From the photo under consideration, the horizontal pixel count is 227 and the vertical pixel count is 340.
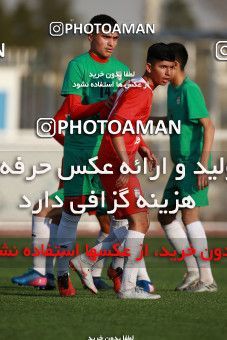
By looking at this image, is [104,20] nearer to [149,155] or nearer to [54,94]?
[149,155]

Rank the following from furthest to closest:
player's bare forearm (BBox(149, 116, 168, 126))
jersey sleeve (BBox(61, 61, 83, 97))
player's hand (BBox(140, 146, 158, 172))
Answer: player's bare forearm (BBox(149, 116, 168, 126))
jersey sleeve (BBox(61, 61, 83, 97))
player's hand (BBox(140, 146, 158, 172))

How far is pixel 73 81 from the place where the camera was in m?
10.8

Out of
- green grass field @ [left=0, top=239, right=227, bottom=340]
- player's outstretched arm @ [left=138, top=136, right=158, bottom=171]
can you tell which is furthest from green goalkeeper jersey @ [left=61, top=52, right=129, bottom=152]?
green grass field @ [left=0, top=239, right=227, bottom=340]

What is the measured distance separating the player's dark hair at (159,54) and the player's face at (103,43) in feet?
1.97

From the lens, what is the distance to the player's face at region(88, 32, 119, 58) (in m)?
11.0

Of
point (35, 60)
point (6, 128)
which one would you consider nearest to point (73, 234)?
point (6, 128)

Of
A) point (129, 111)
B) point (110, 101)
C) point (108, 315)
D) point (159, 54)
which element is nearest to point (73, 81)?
point (110, 101)

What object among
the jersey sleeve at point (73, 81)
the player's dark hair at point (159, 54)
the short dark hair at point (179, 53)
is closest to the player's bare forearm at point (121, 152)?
the player's dark hair at point (159, 54)

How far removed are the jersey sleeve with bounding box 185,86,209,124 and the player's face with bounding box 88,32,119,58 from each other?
0.70 metres

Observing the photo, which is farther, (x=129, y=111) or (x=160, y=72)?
(x=160, y=72)

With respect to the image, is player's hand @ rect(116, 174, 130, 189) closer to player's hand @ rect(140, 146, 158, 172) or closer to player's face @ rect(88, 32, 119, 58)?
player's hand @ rect(140, 146, 158, 172)

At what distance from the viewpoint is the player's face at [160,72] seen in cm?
1038

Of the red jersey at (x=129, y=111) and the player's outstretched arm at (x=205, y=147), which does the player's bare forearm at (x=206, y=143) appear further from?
the red jersey at (x=129, y=111)

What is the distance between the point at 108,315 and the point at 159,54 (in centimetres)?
225
